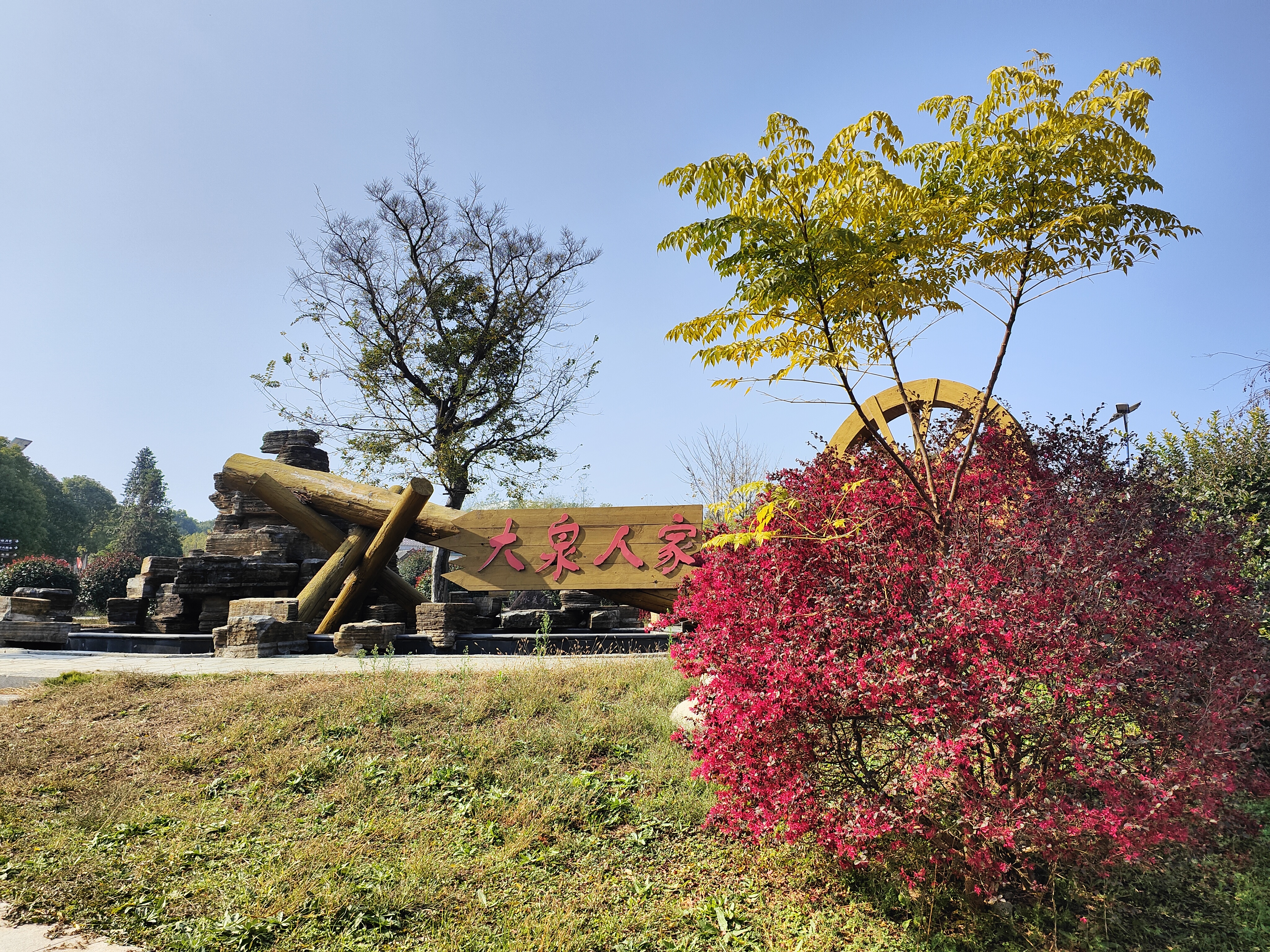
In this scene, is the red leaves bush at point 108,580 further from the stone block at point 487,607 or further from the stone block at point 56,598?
the stone block at point 487,607

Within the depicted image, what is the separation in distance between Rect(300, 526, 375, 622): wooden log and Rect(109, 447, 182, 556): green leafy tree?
108 ft

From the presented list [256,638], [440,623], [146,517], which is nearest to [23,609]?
[256,638]

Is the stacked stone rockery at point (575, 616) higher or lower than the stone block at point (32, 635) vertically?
higher

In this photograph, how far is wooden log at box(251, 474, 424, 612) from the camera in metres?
12.4

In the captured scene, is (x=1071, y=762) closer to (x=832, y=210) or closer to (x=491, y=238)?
(x=832, y=210)

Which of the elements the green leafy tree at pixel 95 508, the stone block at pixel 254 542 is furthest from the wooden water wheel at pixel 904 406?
the green leafy tree at pixel 95 508

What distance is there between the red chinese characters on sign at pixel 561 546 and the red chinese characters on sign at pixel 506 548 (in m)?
0.32

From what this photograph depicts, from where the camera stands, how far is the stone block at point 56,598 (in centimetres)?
1203

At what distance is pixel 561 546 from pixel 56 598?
8.52m

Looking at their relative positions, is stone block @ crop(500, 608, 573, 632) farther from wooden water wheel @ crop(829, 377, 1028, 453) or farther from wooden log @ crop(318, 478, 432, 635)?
wooden water wheel @ crop(829, 377, 1028, 453)

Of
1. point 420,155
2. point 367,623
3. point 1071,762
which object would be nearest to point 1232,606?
point 1071,762

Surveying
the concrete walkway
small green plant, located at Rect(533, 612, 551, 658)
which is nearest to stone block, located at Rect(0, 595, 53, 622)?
small green plant, located at Rect(533, 612, 551, 658)

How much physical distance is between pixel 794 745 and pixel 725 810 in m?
0.63

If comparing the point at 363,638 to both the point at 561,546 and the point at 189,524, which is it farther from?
the point at 189,524
